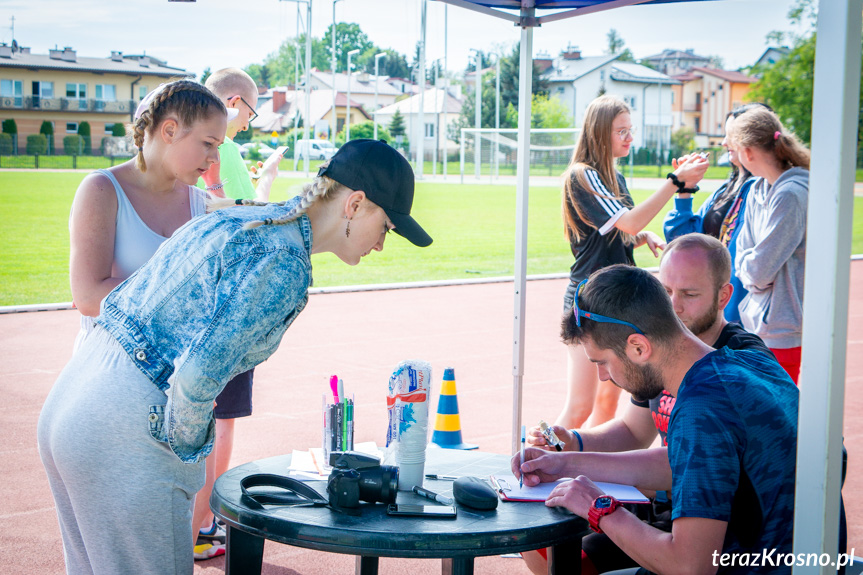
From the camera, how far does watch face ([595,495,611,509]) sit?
214 cm

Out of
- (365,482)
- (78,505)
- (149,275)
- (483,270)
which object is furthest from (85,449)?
(483,270)

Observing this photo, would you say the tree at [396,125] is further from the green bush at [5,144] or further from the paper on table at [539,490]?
the paper on table at [539,490]

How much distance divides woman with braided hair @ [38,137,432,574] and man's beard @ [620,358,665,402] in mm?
668

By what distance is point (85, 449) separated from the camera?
77.2 inches

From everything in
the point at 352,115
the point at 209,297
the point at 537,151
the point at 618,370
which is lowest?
the point at 618,370

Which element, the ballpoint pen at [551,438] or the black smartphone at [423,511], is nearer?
the black smartphone at [423,511]

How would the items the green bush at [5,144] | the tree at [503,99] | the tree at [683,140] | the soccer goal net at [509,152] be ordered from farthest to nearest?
the tree at [503,99] → the tree at [683,140] → the green bush at [5,144] → the soccer goal net at [509,152]

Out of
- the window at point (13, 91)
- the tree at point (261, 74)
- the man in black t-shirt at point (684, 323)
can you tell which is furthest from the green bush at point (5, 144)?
the tree at point (261, 74)

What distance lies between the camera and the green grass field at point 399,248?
46.9 ft

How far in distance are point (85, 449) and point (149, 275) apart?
0.43m

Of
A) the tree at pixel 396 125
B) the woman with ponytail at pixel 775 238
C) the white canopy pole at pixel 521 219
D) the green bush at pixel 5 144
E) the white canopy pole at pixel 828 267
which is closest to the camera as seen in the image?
the white canopy pole at pixel 828 267

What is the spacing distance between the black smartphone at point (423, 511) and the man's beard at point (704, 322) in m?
1.21

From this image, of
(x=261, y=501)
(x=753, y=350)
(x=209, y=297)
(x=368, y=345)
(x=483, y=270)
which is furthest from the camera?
(x=483, y=270)

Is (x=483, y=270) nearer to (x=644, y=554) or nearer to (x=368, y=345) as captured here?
(x=368, y=345)
